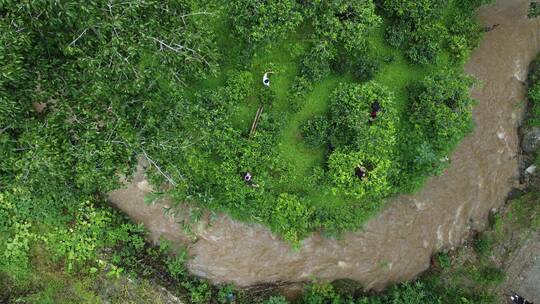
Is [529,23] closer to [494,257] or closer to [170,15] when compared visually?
[494,257]

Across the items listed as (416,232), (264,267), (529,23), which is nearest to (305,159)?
(264,267)

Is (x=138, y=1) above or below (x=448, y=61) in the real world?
above

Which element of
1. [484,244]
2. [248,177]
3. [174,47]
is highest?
[174,47]

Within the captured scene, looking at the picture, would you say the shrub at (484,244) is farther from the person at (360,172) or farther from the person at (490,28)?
the person at (490,28)

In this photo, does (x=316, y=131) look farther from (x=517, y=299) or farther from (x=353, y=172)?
(x=517, y=299)

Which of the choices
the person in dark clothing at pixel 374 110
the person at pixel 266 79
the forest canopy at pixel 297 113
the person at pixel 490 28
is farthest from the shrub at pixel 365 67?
the person at pixel 490 28

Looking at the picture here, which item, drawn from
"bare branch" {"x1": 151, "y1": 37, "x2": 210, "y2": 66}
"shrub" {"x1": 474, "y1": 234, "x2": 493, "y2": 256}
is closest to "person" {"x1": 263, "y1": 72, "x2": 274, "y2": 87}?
"bare branch" {"x1": 151, "y1": 37, "x2": 210, "y2": 66}

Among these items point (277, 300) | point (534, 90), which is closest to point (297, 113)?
point (277, 300)
